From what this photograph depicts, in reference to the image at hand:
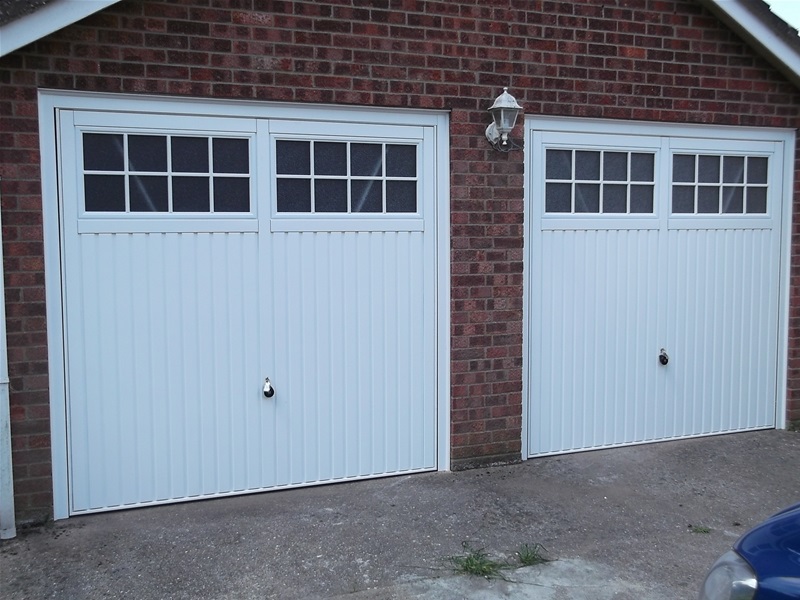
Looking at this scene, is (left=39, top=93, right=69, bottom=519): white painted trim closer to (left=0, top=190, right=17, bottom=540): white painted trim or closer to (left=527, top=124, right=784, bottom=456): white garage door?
(left=0, top=190, right=17, bottom=540): white painted trim

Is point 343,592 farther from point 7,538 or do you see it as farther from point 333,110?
point 333,110

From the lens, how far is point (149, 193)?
191 inches

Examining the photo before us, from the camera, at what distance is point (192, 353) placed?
5000mm

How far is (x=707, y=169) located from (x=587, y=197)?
1238 millimetres

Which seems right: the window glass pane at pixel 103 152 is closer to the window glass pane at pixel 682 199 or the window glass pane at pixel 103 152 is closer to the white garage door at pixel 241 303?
the white garage door at pixel 241 303

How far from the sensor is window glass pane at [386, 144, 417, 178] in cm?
543

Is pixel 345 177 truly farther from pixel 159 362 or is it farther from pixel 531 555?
pixel 531 555

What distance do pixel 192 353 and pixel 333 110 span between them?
1.95 m

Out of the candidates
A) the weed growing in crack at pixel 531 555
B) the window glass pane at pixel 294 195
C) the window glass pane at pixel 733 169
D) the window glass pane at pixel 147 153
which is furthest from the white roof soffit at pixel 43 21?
the window glass pane at pixel 733 169

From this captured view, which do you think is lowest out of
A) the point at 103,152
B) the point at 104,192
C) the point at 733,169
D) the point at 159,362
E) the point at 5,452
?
the point at 5,452

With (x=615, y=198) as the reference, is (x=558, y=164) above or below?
above

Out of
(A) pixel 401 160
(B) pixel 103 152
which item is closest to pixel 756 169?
(A) pixel 401 160

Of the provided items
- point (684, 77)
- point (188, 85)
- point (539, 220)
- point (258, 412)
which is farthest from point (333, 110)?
point (684, 77)

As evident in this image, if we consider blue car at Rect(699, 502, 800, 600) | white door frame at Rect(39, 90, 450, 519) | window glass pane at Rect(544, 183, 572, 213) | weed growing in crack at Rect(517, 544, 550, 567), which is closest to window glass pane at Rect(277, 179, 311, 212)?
white door frame at Rect(39, 90, 450, 519)
